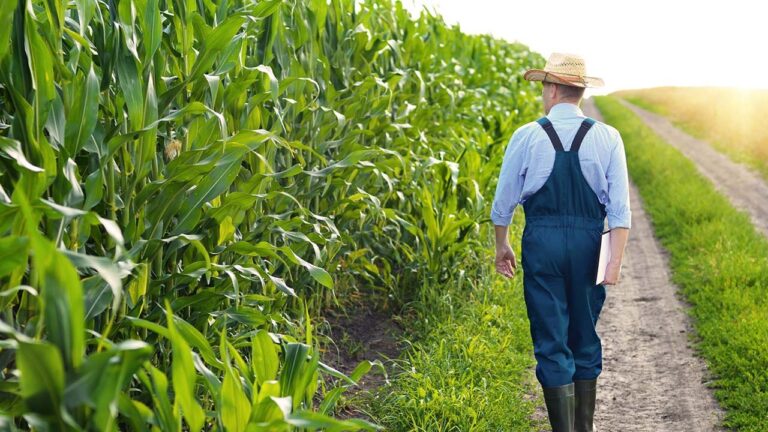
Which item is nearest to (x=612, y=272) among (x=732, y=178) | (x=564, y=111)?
(x=564, y=111)

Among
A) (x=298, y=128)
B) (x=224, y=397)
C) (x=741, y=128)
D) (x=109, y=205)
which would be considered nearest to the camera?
(x=224, y=397)

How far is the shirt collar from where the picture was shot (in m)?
4.15

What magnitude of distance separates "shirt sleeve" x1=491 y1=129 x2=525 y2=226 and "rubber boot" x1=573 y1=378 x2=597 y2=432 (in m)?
0.89

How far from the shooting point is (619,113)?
3034 cm

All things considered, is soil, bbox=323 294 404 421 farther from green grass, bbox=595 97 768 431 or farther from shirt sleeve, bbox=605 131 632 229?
green grass, bbox=595 97 768 431

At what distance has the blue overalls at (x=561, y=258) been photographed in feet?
13.5

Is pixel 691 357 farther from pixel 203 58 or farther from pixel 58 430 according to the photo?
pixel 58 430

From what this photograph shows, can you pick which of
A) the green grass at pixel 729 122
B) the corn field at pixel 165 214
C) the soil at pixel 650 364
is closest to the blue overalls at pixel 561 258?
the soil at pixel 650 364

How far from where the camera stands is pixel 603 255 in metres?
4.20

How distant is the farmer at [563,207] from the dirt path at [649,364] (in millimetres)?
849

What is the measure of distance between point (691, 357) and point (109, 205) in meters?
4.05

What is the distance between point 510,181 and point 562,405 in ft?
3.54

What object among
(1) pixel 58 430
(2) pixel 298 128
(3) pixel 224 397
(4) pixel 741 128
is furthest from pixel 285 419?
(4) pixel 741 128

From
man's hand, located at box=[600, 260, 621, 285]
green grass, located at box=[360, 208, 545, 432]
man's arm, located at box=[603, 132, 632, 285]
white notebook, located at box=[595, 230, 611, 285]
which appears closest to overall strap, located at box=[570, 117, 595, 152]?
man's arm, located at box=[603, 132, 632, 285]
